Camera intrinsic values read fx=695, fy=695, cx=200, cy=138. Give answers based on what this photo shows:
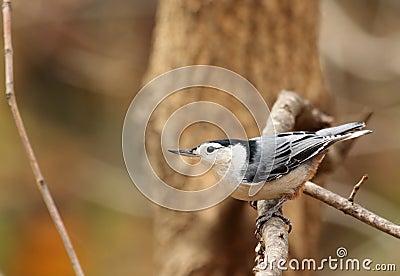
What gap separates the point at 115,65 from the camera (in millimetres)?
3750

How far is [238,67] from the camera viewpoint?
2178 mm

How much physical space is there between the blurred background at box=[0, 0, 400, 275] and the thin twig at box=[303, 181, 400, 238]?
182cm

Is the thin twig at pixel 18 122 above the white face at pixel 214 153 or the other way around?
the other way around

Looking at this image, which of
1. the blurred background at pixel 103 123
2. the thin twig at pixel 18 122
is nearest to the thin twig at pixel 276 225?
the thin twig at pixel 18 122

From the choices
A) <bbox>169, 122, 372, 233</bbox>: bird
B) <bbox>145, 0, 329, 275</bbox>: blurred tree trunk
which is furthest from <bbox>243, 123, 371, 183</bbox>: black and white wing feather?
<bbox>145, 0, 329, 275</bbox>: blurred tree trunk

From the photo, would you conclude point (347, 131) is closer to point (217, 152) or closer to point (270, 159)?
point (270, 159)

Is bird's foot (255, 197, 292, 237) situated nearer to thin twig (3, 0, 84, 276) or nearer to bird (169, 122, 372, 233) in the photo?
bird (169, 122, 372, 233)

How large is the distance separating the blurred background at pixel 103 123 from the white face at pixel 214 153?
197cm

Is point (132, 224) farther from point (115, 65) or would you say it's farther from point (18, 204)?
point (115, 65)

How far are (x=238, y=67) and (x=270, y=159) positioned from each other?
82cm

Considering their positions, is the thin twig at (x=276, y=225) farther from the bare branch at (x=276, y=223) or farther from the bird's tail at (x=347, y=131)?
the bird's tail at (x=347, y=131)

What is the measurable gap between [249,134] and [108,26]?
2011 millimetres

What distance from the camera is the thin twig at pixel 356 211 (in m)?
1.24

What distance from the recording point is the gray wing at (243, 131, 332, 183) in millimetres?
1376
